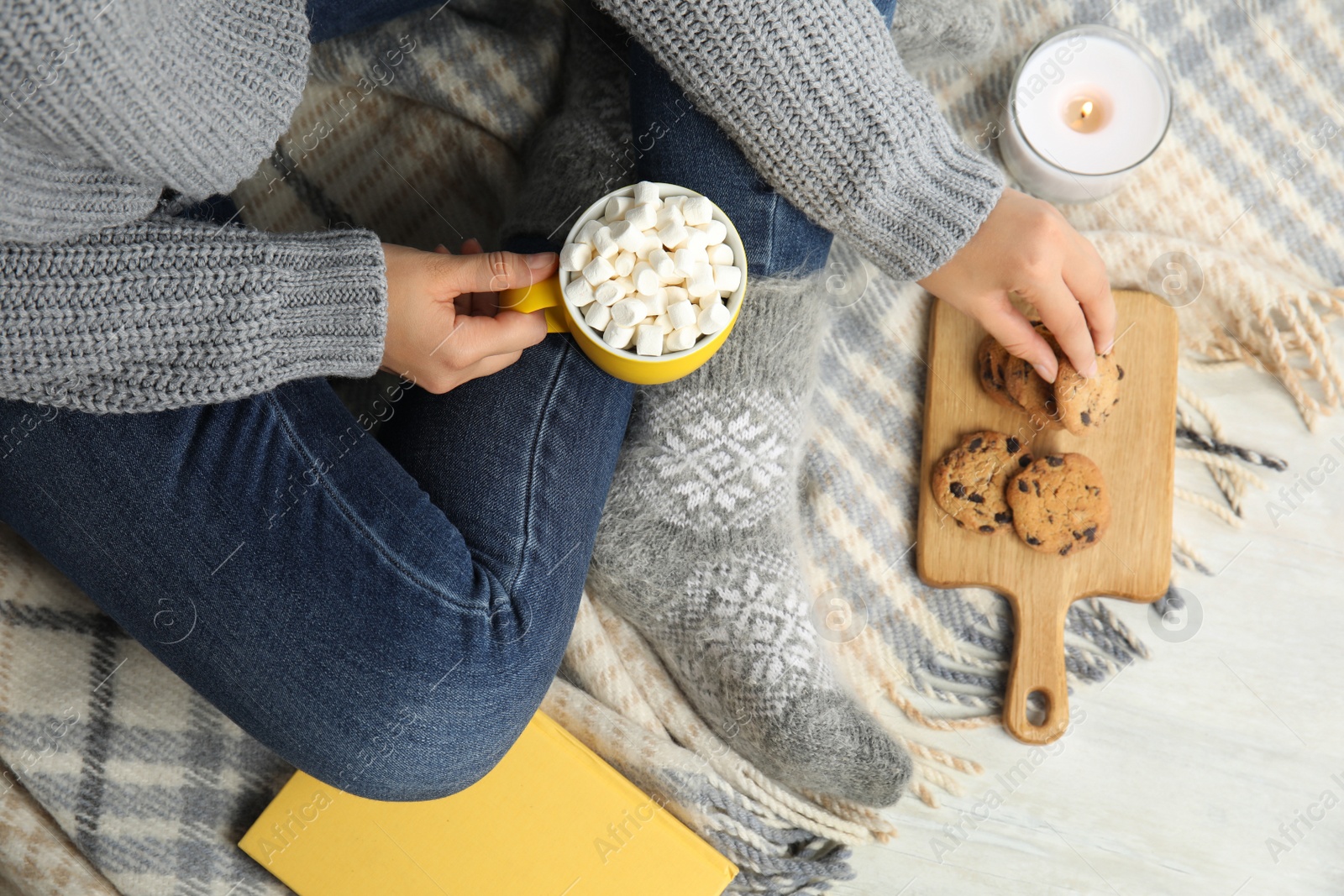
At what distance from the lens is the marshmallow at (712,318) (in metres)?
0.56

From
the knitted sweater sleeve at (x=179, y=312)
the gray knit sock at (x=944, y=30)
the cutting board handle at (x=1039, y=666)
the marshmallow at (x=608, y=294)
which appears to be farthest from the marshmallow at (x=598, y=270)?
the cutting board handle at (x=1039, y=666)

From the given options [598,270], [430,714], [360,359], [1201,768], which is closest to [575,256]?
[598,270]

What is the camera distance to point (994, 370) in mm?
789

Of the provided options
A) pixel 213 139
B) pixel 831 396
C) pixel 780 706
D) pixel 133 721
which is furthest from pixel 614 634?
pixel 213 139

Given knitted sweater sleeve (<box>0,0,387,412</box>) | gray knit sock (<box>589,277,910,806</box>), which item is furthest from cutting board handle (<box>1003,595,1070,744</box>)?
knitted sweater sleeve (<box>0,0,387,412</box>)


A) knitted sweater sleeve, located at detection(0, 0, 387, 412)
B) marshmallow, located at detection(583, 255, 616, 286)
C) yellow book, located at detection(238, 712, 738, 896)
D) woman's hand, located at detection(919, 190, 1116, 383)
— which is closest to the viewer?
knitted sweater sleeve, located at detection(0, 0, 387, 412)

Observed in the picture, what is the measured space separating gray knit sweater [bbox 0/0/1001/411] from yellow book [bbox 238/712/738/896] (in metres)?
0.38

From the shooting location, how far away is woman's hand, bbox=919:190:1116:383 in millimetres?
651

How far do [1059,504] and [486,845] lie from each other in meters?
0.56

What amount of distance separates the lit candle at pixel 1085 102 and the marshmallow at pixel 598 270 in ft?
1.51

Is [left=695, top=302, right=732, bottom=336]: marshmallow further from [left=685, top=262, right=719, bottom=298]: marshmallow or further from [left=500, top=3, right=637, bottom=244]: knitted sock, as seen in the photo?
[left=500, top=3, right=637, bottom=244]: knitted sock

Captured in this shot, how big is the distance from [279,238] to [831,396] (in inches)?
20.1

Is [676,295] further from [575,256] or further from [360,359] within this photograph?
[360,359]

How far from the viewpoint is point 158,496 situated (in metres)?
0.58
